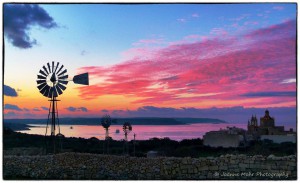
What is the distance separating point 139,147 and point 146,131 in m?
0.51

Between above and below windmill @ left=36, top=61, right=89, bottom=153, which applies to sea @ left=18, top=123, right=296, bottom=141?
below

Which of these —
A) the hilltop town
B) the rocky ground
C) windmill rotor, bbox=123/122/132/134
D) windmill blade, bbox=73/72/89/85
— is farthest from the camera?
windmill rotor, bbox=123/122/132/134

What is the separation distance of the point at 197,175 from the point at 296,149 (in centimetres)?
237

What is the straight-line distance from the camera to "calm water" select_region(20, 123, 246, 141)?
51.2ft

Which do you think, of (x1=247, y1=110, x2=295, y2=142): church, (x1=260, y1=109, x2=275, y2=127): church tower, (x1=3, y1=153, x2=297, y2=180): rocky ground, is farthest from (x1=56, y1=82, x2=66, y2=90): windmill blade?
(x1=260, y1=109, x2=275, y2=127): church tower

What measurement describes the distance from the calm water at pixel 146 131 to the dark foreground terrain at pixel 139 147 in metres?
0.13

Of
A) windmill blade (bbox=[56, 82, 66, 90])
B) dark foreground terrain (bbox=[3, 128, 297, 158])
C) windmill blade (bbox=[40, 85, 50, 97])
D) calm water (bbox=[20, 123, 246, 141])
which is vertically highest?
windmill blade (bbox=[56, 82, 66, 90])

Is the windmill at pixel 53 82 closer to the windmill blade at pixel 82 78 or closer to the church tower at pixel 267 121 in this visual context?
the windmill blade at pixel 82 78

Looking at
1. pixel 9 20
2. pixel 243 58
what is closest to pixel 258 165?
pixel 243 58

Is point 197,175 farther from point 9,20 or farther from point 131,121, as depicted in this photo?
point 9,20

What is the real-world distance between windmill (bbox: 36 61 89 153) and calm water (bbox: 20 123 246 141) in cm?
38

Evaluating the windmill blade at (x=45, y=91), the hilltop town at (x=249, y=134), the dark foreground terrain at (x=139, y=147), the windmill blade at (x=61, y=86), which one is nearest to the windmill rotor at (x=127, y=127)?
the dark foreground terrain at (x=139, y=147)

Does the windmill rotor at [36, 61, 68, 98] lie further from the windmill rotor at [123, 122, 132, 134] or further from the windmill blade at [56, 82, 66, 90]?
the windmill rotor at [123, 122, 132, 134]

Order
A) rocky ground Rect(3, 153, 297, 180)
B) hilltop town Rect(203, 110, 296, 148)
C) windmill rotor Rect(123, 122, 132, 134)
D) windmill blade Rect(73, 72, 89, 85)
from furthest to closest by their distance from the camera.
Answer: windmill rotor Rect(123, 122, 132, 134), hilltop town Rect(203, 110, 296, 148), windmill blade Rect(73, 72, 89, 85), rocky ground Rect(3, 153, 297, 180)
